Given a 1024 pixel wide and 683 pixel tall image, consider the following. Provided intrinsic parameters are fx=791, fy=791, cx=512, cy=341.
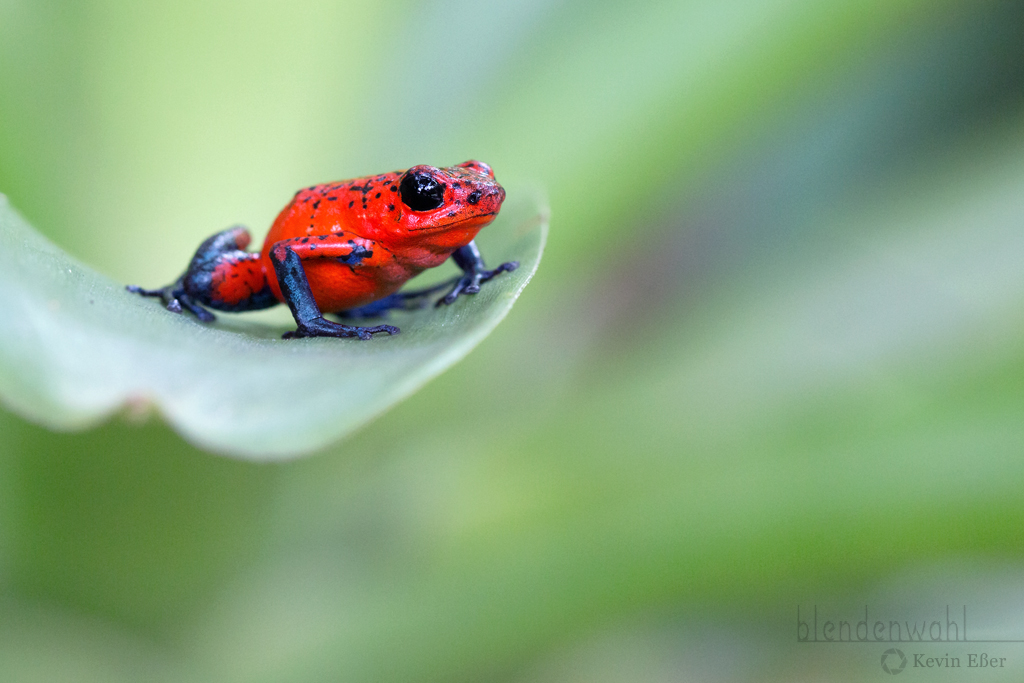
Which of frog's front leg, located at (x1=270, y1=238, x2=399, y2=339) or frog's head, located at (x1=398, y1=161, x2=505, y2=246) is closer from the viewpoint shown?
frog's front leg, located at (x1=270, y1=238, x2=399, y2=339)

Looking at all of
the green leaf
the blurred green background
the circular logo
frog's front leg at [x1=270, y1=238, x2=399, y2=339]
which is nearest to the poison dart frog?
frog's front leg at [x1=270, y1=238, x2=399, y2=339]

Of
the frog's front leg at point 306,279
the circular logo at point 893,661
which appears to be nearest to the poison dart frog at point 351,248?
the frog's front leg at point 306,279

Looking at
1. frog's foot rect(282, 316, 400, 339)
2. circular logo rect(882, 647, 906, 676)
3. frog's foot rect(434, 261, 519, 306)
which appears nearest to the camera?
frog's foot rect(282, 316, 400, 339)

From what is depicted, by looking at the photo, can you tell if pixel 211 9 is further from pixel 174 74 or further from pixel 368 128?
pixel 368 128

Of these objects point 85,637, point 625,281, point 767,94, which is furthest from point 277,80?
A: point 625,281

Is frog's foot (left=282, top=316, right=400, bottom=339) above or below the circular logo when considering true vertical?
above

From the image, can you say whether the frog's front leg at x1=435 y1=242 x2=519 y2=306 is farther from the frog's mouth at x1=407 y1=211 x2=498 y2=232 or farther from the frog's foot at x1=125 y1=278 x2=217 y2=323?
the frog's foot at x1=125 y1=278 x2=217 y2=323

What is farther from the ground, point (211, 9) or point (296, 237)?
point (211, 9)

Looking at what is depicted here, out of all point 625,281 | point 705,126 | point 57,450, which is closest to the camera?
point 57,450
